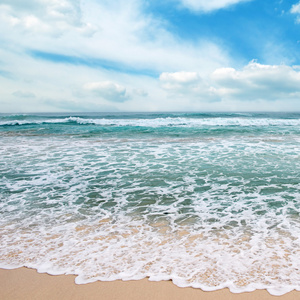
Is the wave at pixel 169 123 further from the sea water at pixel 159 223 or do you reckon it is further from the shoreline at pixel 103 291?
the shoreline at pixel 103 291

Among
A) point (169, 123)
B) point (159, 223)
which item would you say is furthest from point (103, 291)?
point (169, 123)

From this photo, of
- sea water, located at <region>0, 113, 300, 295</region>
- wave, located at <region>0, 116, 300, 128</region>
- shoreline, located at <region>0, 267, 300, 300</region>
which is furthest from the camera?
wave, located at <region>0, 116, 300, 128</region>

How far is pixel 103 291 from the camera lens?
2.50m

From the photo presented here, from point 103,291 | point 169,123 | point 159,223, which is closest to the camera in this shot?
point 103,291

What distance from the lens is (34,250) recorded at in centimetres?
321

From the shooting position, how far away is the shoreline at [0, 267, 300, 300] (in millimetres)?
2418

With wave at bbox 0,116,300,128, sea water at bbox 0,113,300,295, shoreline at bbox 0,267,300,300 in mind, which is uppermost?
wave at bbox 0,116,300,128

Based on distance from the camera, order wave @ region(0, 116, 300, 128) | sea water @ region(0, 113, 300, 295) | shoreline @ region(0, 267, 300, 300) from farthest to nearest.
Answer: wave @ region(0, 116, 300, 128) → sea water @ region(0, 113, 300, 295) → shoreline @ region(0, 267, 300, 300)

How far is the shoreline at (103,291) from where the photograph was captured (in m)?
2.42

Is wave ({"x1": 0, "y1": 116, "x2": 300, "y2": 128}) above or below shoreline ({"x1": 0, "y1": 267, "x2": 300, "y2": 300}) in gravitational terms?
above

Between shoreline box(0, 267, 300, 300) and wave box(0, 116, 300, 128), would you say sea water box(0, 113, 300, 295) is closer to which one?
shoreline box(0, 267, 300, 300)

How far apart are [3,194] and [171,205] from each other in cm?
388

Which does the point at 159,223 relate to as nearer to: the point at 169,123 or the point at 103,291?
the point at 103,291

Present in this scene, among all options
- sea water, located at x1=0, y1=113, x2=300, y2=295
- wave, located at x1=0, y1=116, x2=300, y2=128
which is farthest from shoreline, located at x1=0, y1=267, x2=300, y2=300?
wave, located at x1=0, y1=116, x2=300, y2=128
